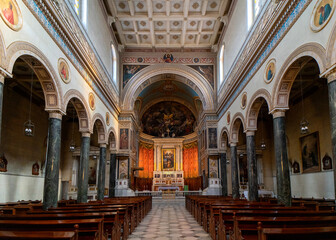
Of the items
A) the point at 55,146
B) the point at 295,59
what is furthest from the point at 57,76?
the point at 295,59

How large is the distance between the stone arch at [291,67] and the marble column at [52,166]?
851 centimetres

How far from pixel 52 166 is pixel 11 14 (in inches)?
222

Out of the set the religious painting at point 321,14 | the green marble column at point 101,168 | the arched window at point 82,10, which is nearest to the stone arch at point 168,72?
the green marble column at point 101,168

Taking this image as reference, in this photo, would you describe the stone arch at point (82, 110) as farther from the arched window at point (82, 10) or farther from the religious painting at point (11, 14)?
the religious painting at point (11, 14)

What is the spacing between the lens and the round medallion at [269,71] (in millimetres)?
12172

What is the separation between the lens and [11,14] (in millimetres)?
8266

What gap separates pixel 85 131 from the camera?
15.9m

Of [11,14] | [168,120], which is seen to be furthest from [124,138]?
[11,14]

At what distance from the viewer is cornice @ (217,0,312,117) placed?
10.5 metres

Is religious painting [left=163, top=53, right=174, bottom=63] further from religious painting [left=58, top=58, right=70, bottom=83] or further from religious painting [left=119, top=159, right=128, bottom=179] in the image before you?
religious painting [left=58, top=58, right=70, bottom=83]

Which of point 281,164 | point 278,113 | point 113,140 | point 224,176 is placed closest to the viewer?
point 281,164

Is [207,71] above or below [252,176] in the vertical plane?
above

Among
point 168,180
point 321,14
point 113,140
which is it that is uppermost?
point 321,14

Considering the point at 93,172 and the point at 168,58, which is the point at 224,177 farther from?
the point at 93,172
